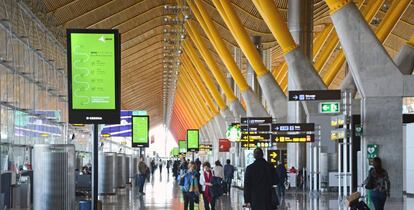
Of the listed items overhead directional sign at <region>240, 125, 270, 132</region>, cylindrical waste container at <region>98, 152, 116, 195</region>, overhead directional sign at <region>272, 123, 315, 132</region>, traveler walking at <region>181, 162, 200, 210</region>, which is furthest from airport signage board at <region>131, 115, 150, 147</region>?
traveler walking at <region>181, 162, 200, 210</region>

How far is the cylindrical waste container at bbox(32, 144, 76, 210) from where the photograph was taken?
17.1 meters

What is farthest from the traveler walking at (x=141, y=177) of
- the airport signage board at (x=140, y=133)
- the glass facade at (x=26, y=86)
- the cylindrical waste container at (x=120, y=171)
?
the glass facade at (x=26, y=86)

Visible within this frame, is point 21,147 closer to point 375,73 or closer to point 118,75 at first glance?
point 375,73

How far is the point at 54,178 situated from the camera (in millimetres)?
17203

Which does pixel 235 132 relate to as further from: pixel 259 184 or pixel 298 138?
pixel 259 184

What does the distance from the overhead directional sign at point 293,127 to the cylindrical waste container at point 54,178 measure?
57.2ft

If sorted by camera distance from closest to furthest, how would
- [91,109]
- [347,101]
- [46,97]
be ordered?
1. [91,109]
2. [347,101]
3. [46,97]

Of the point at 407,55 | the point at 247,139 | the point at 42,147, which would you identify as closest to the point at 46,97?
the point at 247,139

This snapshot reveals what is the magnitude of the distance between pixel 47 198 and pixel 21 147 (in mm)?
15107

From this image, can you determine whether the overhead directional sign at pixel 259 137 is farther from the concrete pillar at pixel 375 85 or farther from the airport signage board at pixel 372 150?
the airport signage board at pixel 372 150

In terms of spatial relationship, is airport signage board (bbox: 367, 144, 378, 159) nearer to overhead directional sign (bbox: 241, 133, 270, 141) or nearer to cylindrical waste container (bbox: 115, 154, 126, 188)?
overhead directional sign (bbox: 241, 133, 270, 141)

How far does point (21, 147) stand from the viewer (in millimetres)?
31719

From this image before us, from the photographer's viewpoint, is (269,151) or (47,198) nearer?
(47,198)

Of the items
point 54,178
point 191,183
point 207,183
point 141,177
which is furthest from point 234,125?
point 54,178
